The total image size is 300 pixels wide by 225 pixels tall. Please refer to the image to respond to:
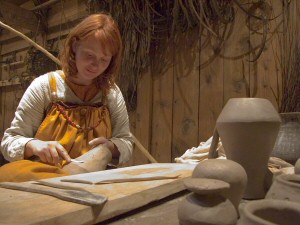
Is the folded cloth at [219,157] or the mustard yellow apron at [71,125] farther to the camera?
the mustard yellow apron at [71,125]

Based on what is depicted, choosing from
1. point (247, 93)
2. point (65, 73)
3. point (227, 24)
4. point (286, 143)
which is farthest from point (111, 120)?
point (227, 24)

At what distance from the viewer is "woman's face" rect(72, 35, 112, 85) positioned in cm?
144

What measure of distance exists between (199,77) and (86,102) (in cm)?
113

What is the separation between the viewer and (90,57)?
Result: 1.46 meters

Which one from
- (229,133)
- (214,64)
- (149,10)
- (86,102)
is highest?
(149,10)

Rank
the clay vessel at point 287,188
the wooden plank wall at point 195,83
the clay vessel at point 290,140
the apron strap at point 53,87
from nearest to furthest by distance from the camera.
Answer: the clay vessel at point 287,188 < the clay vessel at point 290,140 < the apron strap at point 53,87 < the wooden plank wall at point 195,83

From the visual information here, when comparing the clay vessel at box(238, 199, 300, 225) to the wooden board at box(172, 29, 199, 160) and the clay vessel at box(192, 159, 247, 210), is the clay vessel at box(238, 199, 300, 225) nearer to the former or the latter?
the clay vessel at box(192, 159, 247, 210)

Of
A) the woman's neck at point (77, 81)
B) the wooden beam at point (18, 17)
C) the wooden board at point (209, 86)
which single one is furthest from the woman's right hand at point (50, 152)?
the wooden beam at point (18, 17)

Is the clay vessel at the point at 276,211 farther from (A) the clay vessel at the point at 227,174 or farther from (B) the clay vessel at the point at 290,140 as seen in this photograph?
(B) the clay vessel at the point at 290,140

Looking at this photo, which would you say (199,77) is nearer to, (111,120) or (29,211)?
(111,120)

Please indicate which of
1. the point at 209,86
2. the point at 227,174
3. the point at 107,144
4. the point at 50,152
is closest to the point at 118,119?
the point at 107,144

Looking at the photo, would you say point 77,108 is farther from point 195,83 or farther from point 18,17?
point 18,17

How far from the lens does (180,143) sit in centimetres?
249

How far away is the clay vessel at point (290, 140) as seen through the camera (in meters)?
1.36
